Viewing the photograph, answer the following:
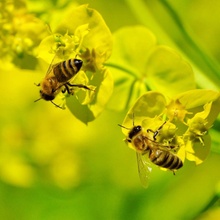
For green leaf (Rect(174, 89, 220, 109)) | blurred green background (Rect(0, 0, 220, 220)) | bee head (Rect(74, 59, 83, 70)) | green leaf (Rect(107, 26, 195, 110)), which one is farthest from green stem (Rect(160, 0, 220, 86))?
blurred green background (Rect(0, 0, 220, 220))

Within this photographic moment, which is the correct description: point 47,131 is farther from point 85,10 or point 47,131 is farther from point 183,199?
point 85,10

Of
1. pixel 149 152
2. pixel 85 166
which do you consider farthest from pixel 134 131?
pixel 85 166

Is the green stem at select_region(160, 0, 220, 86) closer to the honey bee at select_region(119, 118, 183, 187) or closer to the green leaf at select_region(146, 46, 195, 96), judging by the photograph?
the green leaf at select_region(146, 46, 195, 96)

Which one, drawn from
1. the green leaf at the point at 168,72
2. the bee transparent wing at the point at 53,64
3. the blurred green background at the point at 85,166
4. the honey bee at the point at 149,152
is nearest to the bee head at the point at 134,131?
the honey bee at the point at 149,152

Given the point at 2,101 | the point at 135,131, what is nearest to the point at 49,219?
the point at 2,101

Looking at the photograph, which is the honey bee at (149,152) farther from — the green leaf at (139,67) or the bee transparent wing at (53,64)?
the bee transparent wing at (53,64)

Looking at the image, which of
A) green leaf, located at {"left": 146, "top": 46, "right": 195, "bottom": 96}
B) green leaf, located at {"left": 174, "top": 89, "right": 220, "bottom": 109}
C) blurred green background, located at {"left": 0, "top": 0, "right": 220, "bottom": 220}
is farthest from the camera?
blurred green background, located at {"left": 0, "top": 0, "right": 220, "bottom": 220}
